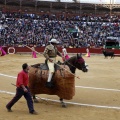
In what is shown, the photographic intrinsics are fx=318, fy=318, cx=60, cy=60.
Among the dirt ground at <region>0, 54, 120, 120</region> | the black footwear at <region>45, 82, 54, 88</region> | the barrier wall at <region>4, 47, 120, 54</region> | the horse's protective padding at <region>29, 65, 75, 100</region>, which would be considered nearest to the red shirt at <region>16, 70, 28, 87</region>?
the dirt ground at <region>0, 54, 120, 120</region>

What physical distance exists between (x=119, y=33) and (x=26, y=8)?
1164 centimetres

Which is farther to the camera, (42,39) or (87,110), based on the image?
(42,39)

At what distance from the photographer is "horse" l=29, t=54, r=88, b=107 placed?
7641mm

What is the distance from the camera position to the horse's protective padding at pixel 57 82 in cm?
763

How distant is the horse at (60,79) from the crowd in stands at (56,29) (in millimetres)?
23333

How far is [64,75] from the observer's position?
763 cm

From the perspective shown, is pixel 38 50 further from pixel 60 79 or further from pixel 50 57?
pixel 60 79

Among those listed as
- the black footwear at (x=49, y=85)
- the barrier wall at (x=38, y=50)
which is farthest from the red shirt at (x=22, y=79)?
the barrier wall at (x=38, y=50)

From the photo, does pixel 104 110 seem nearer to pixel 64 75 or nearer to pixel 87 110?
pixel 87 110

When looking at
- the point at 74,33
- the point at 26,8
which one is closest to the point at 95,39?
the point at 74,33

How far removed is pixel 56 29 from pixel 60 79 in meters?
28.6

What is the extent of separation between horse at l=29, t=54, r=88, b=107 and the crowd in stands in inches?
919

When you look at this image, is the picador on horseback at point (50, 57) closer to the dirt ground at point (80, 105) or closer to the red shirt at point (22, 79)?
the dirt ground at point (80, 105)

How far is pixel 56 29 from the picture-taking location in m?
36.0
